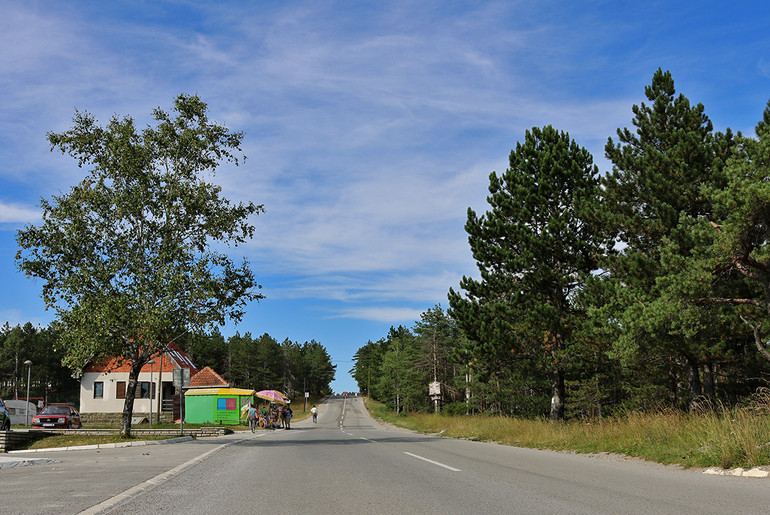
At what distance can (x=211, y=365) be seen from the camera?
115 metres

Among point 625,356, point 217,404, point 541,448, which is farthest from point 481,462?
point 217,404

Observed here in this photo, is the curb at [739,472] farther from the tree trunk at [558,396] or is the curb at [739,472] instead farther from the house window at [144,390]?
the house window at [144,390]

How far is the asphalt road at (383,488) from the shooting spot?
660 cm

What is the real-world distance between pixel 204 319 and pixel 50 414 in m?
18.9

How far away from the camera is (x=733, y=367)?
21.1m

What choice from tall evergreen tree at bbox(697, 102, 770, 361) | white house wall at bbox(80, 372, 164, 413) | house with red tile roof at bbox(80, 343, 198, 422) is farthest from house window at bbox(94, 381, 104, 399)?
tall evergreen tree at bbox(697, 102, 770, 361)

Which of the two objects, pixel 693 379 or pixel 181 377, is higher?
pixel 181 377

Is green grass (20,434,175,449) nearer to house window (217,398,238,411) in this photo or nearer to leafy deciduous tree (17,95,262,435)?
leafy deciduous tree (17,95,262,435)

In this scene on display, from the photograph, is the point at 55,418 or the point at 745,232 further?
the point at 55,418

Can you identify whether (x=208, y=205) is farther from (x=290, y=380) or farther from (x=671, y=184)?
(x=290, y=380)

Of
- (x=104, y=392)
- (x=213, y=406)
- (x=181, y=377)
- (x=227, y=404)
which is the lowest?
(x=213, y=406)

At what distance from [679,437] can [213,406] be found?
45.0 m

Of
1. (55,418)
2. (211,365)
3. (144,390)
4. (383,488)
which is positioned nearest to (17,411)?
(144,390)

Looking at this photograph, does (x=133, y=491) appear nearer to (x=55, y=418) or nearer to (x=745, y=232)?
(x=745, y=232)
